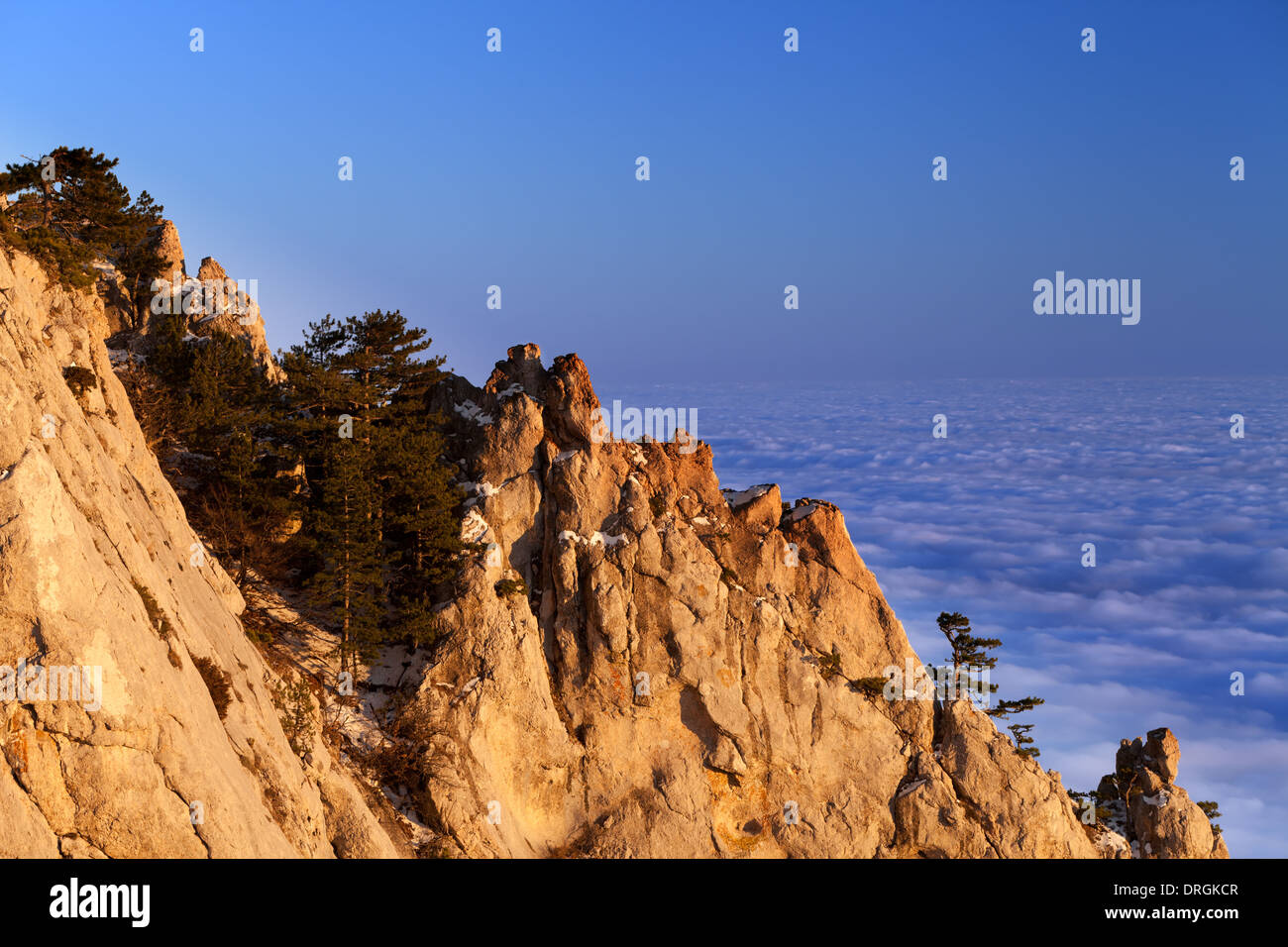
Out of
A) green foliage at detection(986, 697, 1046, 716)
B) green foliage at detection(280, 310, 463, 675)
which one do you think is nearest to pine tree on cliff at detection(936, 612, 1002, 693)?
green foliage at detection(986, 697, 1046, 716)

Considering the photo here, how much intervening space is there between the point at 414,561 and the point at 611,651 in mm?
11109

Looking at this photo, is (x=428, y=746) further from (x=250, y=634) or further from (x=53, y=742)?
(x=53, y=742)

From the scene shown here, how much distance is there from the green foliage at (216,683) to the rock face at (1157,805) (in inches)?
2038

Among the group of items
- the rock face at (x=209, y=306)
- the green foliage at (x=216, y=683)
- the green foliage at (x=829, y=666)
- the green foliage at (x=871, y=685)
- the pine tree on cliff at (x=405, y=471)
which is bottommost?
the green foliage at (x=871, y=685)

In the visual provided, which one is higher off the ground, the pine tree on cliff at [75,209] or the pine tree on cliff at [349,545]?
the pine tree on cliff at [75,209]

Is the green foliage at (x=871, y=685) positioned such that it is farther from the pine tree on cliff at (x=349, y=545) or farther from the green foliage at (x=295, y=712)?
the green foliage at (x=295, y=712)

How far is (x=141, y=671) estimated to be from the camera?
21984 mm

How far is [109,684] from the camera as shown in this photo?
20.8 metres

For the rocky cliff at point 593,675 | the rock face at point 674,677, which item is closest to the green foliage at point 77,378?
the rocky cliff at point 593,675

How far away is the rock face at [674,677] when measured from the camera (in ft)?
147

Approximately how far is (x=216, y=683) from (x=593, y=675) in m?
21.5

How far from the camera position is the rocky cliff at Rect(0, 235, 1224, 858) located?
2989cm

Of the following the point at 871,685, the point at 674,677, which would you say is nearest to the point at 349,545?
the point at 674,677
